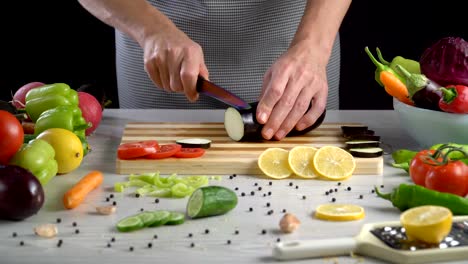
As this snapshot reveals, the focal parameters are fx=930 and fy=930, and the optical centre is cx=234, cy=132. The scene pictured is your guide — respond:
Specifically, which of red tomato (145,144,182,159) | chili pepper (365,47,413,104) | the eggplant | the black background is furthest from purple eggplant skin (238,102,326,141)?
the black background

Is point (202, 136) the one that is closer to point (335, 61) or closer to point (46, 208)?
point (46, 208)

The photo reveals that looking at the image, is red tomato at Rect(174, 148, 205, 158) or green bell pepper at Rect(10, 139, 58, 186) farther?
red tomato at Rect(174, 148, 205, 158)

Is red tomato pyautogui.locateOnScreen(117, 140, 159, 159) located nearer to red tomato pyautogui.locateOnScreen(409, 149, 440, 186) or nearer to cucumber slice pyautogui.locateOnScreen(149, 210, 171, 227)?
cucumber slice pyautogui.locateOnScreen(149, 210, 171, 227)

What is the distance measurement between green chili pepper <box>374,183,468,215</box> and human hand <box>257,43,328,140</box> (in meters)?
0.59

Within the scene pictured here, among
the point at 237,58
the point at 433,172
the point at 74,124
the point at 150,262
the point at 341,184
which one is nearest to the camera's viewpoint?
the point at 150,262

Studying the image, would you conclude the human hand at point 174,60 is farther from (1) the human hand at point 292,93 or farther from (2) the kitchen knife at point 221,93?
(1) the human hand at point 292,93

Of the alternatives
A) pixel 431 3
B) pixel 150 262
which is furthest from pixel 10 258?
pixel 431 3

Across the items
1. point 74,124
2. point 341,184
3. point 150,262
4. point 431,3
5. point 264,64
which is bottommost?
point 150,262

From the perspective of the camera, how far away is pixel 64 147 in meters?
2.26

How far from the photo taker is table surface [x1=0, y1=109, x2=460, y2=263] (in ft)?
5.72

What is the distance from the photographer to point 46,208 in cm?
203

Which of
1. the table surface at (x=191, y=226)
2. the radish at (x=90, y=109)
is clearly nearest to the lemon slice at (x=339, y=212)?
the table surface at (x=191, y=226)

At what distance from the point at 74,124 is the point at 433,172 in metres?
0.96

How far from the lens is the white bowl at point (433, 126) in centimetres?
239
